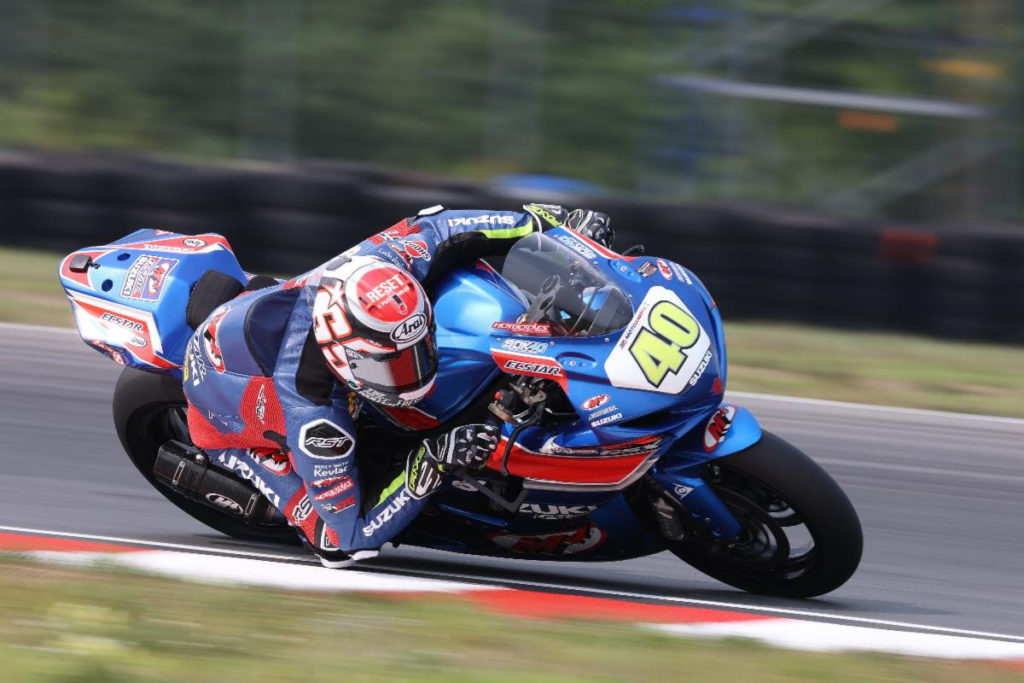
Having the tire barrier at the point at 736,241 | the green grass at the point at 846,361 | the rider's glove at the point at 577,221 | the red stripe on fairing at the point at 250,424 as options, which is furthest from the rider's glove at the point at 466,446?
the tire barrier at the point at 736,241

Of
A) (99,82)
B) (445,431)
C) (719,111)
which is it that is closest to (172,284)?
(445,431)

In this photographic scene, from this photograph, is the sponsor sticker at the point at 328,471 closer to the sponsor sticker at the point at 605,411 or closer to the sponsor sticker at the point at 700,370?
the sponsor sticker at the point at 605,411

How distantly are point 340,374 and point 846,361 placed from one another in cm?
514

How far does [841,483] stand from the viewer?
6266 millimetres

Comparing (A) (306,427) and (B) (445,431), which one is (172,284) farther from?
(B) (445,431)

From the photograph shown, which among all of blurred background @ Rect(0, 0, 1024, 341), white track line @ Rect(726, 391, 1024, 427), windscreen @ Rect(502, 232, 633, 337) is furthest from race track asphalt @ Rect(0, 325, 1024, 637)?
blurred background @ Rect(0, 0, 1024, 341)

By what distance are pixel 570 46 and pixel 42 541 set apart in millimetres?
6673

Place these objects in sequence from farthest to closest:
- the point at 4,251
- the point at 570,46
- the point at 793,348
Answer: the point at 570,46 → the point at 4,251 → the point at 793,348

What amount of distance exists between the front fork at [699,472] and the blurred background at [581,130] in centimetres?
504

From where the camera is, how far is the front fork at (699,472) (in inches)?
164

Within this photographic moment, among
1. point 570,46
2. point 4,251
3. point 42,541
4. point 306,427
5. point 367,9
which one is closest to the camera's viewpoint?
point 306,427

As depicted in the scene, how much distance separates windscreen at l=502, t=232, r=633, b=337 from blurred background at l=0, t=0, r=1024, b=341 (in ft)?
16.5

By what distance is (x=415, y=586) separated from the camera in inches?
176

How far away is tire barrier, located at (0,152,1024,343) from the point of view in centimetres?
926
